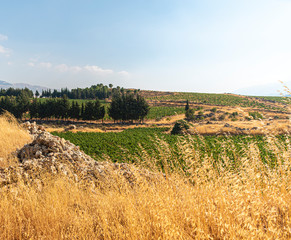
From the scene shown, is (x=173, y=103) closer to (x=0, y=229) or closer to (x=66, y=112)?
(x=66, y=112)

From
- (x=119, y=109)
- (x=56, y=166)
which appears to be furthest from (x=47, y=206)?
(x=119, y=109)

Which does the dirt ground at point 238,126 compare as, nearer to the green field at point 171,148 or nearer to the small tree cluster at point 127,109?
the green field at point 171,148

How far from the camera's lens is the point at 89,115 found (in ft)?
185

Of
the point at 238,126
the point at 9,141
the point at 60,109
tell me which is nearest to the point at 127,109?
the point at 60,109

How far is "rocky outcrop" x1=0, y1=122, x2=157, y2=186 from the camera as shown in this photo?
4852mm

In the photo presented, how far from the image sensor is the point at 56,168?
18.0ft

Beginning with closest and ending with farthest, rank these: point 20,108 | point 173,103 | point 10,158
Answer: point 10,158 → point 20,108 → point 173,103

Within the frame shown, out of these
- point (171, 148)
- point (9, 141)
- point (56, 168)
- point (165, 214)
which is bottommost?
point (56, 168)

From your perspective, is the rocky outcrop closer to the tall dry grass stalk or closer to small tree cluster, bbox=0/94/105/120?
the tall dry grass stalk

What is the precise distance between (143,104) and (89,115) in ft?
58.8

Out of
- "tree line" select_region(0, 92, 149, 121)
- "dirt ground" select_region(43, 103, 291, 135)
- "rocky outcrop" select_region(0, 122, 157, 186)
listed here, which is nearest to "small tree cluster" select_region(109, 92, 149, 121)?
"tree line" select_region(0, 92, 149, 121)

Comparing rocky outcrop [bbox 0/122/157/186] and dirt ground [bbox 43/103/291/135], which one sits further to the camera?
rocky outcrop [bbox 0/122/157/186]

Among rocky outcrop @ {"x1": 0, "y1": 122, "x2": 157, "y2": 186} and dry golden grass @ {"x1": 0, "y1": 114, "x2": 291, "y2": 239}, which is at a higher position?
dry golden grass @ {"x1": 0, "y1": 114, "x2": 291, "y2": 239}

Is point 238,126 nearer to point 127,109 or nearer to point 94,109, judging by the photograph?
point 127,109
